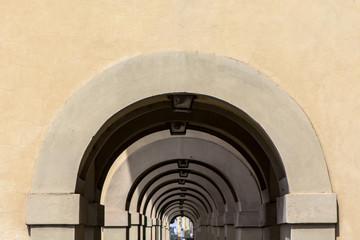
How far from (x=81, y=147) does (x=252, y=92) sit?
1.94 meters

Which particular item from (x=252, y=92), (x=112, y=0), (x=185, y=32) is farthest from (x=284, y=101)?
(x=112, y=0)

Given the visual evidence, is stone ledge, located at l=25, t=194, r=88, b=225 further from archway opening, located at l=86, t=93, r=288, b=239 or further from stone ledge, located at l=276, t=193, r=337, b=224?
stone ledge, located at l=276, t=193, r=337, b=224

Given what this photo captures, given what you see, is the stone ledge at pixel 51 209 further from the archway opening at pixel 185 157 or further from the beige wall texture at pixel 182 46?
the beige wall texture at pixel 182 46

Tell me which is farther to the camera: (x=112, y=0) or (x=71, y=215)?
(x=112, y=0)

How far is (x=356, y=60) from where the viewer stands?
707 cm

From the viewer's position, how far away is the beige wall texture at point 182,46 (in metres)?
6.96

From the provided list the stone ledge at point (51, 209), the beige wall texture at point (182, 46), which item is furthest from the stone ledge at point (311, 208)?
the stone ledge at point (51, 209)

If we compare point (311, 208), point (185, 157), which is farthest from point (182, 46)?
point (185, 157)

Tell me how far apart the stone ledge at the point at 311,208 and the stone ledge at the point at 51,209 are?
227cm

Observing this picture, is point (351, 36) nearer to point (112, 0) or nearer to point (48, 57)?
point (112, 0)

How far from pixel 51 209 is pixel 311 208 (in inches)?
107

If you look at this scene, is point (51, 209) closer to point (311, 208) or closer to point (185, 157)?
point (311, 208)

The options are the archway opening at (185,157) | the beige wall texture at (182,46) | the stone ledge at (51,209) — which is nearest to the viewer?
the stone ledge at (51,209)

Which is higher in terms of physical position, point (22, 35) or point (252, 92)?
point (22, 35)
